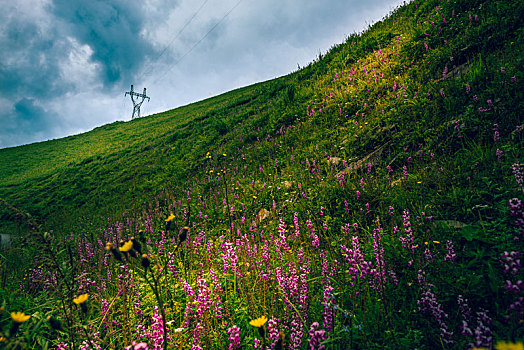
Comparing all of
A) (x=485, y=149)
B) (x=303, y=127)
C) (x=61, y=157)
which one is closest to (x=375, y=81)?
(x=303, y=127)

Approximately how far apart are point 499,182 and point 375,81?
14.8 ft

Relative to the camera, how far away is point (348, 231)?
3.12 meters

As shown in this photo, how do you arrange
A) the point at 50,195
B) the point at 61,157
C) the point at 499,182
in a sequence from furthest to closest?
the point at 61,157 → the point at 50,195 → the point at 499,182

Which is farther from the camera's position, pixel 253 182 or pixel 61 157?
pixel 61 157

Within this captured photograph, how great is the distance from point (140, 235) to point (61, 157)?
2792cm

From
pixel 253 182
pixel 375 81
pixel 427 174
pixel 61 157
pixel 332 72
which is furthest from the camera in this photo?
pixel 61 157

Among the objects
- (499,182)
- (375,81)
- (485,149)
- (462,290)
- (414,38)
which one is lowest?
(462,290)

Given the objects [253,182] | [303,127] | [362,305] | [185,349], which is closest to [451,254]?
[362,305]

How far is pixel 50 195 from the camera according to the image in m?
13.9

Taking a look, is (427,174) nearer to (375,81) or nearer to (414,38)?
(375,81)

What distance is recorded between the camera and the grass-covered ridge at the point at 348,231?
6.16 ft

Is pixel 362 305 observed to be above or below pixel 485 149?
below

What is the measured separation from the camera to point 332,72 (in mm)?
9234

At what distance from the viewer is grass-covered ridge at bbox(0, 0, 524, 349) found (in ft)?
6.16
